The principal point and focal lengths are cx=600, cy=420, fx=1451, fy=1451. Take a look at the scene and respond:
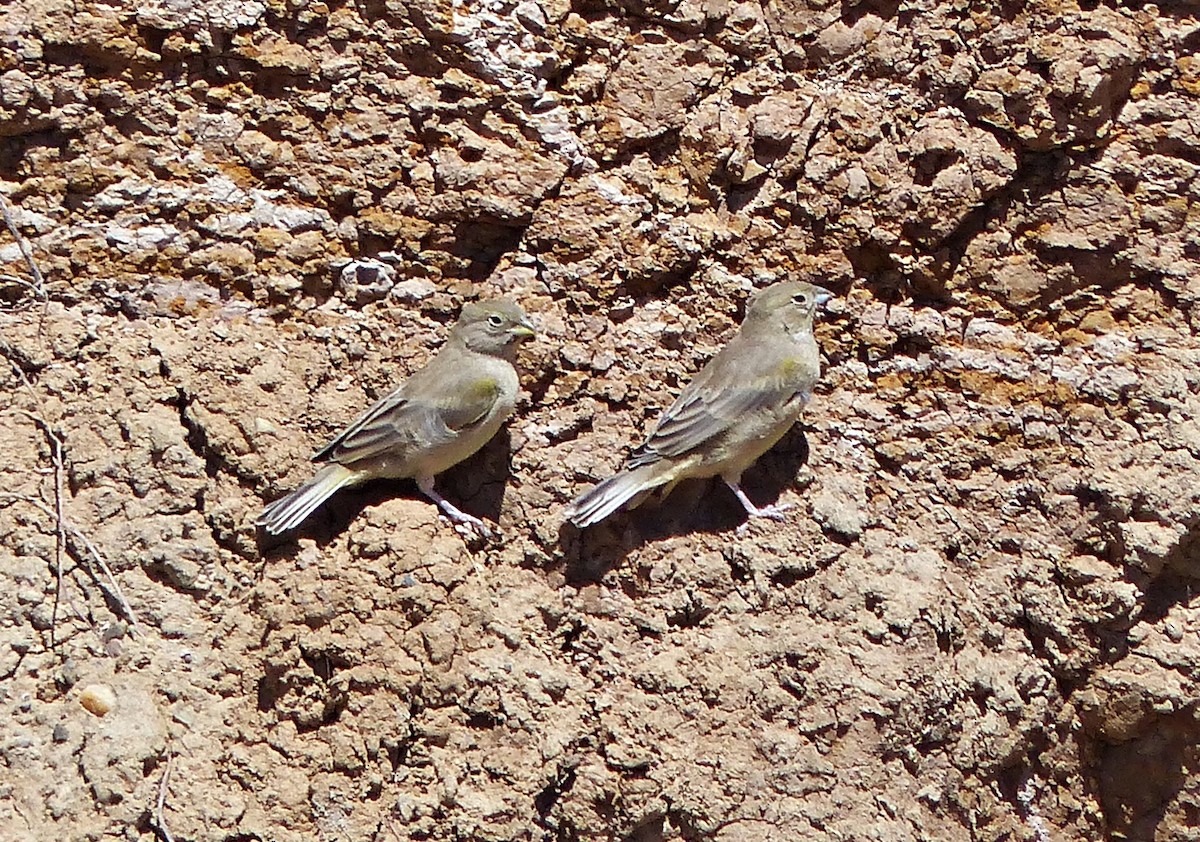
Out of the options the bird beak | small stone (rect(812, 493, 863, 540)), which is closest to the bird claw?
the bird beak

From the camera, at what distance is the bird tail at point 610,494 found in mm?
5781

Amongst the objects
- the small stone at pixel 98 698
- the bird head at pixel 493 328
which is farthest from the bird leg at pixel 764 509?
the small stone at pixel 98 698

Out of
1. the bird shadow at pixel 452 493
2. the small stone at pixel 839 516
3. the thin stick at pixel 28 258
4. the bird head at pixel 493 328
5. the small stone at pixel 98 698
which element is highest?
the bird head at pixel 493 328

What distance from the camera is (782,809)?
5453 millimetres

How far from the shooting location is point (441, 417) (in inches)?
227

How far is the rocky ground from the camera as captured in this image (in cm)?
533

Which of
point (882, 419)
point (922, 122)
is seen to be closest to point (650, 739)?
point (882, 419)

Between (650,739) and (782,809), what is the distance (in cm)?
56

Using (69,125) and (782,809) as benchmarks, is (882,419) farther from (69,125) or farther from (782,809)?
(69,125)

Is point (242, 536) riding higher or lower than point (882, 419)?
lower

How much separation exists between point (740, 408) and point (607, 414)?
56 cm

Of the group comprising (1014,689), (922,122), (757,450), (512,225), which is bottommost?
(1014,689)

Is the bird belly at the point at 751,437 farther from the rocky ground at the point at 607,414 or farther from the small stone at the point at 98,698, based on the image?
the small stone at the point at 98,698

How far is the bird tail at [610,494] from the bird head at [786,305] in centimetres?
78
